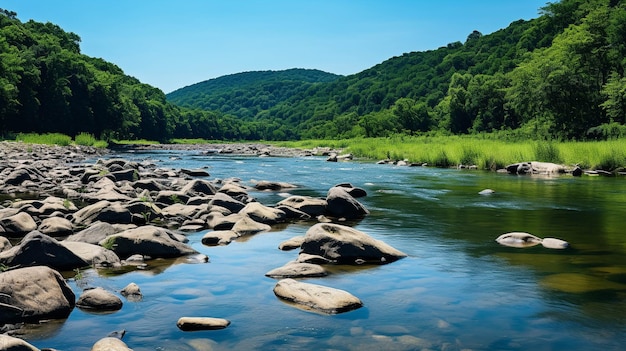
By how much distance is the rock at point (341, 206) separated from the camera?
12797 millimetres

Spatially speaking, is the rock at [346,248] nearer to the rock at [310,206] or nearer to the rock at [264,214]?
the rock at [264,214]

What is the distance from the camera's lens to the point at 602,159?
25125mm

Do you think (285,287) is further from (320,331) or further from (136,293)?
(136,293)

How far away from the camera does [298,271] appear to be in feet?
23.8

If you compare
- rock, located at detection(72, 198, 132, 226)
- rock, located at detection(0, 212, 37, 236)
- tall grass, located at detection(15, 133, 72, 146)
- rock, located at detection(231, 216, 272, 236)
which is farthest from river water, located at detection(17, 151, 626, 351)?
tall grass, located at detection(15, 133, 72, 146)

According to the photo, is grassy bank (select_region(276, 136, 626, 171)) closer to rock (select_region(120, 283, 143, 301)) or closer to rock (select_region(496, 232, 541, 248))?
rock (select_region(496, 232, 541, 248))

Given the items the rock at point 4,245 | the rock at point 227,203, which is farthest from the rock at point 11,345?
the rock at point 227,203

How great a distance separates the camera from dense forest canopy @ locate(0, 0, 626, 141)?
131ft

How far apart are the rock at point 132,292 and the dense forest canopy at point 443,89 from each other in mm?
36534

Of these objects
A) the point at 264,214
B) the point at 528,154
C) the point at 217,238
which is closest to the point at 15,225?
the point at 217,238

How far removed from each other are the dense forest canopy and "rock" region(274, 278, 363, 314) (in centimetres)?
3536

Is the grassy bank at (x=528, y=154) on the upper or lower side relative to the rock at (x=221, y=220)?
upper

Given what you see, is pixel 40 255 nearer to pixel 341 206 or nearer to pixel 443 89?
pixel 341 206

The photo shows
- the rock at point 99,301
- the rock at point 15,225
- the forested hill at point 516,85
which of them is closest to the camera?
the rock at point 99,301
